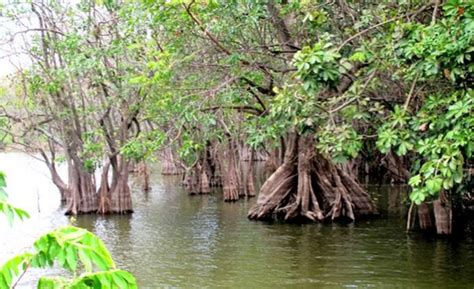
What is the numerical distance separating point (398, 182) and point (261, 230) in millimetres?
12123

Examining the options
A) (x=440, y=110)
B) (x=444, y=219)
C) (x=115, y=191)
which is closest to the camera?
(x=440, y=110)

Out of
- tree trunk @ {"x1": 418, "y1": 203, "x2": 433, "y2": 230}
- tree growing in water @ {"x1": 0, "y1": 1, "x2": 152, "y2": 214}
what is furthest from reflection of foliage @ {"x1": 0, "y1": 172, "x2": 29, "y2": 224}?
tree growing in water @ {"x1": 0, "y1": 1, "x2": 152, "y2": 214}

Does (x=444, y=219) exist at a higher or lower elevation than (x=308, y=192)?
lower

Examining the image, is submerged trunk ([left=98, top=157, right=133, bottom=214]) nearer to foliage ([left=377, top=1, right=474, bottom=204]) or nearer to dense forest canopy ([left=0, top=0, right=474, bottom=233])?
dense forest canopy ([left=0, top=0, right=474, bottom=233])

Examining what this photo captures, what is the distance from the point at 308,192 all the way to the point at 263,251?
12.3 feet

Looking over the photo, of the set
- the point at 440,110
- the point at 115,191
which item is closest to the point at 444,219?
the point at 440,110

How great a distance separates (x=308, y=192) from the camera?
1529 centimetres

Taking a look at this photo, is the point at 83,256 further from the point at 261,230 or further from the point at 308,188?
the point at 308,188

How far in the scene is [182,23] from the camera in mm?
11367

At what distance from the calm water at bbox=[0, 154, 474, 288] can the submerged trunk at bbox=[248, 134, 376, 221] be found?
55 centimetres

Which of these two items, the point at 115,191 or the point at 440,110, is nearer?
the point at 440,110

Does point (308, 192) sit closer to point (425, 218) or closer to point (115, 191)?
point (425, 218)

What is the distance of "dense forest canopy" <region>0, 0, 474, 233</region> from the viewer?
6820 millimetres

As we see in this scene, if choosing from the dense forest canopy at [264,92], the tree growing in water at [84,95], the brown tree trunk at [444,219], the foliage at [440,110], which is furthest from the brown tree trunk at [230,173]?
the foliage at [440,110]
